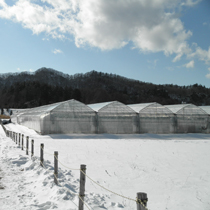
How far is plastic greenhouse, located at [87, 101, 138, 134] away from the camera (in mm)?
25125

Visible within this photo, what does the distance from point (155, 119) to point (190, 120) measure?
A: 491cm

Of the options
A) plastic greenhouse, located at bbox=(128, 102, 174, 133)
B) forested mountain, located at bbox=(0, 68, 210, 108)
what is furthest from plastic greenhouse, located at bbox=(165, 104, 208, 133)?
A: forested mountain, located at bbox=(0, 68, 210, 108)

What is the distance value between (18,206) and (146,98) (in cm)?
11305

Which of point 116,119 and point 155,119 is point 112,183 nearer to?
point 116,119

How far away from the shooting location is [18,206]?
16.8 feet

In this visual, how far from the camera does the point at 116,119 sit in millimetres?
25469

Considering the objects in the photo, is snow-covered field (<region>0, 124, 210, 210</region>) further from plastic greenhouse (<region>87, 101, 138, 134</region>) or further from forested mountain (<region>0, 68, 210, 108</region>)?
forested mountain (<region>0, 68, 210, 108</region>)

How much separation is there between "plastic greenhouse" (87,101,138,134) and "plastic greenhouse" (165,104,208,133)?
5.85 m

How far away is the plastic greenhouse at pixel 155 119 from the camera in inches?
1033

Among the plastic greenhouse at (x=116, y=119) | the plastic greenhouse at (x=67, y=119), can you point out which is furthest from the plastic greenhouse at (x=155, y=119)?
the plastic greenhouse at (x=67, y=119)

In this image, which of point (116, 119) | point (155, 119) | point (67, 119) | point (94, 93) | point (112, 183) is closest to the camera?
point (112, 183)

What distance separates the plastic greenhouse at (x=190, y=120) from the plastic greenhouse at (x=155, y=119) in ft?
3.44

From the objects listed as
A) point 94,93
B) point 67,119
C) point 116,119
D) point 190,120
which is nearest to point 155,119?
point 190,120

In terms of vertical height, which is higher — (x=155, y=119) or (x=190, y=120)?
(x=155, y=119)
